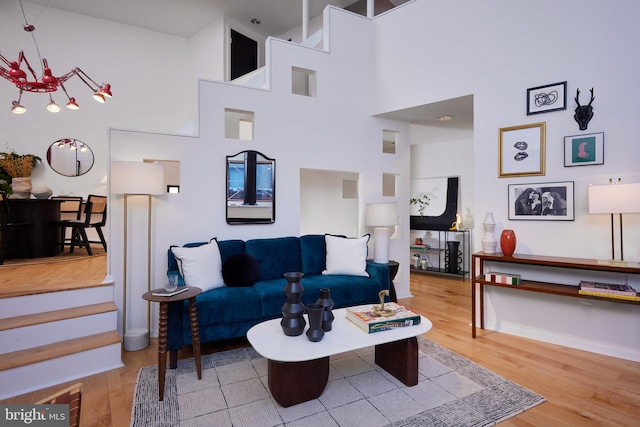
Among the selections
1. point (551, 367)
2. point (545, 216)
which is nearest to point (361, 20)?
point (545, 216)

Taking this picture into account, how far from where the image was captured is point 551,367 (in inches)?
106

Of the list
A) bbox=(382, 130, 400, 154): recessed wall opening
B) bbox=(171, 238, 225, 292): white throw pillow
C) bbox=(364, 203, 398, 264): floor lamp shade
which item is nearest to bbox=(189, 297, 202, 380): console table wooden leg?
bbox=(171, 238, 225, 292): white throw pillow

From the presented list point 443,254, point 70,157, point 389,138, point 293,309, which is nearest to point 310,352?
point 293,309

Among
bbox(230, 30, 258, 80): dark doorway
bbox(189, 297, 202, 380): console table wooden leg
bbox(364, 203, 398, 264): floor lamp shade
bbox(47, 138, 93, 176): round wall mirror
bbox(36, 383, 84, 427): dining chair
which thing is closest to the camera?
bbox(36, 383, 84, 427): dining chair

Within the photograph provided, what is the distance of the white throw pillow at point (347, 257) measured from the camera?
3727mm

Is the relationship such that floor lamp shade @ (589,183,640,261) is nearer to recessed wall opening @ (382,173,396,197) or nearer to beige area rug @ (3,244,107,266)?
recessed wall opening @ (382,173,396,197)

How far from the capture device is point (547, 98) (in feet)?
10.6

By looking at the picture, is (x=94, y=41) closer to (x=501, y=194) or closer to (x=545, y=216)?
(x=501, y=194)

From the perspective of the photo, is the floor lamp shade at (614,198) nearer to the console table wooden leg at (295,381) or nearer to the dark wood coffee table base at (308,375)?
the dark wood coffee table base at (308,375)

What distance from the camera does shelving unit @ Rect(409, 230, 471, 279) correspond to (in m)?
6.08

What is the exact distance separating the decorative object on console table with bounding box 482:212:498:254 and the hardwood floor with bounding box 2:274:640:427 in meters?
0.90

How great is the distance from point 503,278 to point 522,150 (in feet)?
4.44

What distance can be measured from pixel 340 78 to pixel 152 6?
3802 millimetres

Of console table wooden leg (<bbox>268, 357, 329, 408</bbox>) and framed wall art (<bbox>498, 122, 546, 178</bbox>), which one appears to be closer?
console table wooden leg (<bbox>268, 357, 329, 408</bbox>)
